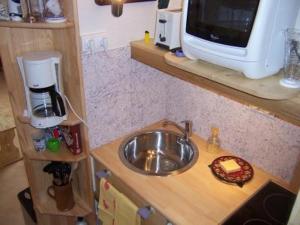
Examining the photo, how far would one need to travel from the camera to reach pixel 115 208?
1519 mm

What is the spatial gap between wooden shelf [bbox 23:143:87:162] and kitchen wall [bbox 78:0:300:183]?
123 mm

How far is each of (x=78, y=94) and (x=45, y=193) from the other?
0.79 m

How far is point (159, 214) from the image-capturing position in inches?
51.2

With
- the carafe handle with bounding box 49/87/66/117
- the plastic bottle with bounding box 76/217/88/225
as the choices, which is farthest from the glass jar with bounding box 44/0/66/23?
the plastic bottle with bounding box 76/217/88/225

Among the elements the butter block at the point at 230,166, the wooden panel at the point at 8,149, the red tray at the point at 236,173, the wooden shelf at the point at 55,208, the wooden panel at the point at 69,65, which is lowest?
the wooden panel at the point at 8,149

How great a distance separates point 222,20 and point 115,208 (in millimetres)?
1080

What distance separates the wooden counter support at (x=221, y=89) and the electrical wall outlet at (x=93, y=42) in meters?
0.19

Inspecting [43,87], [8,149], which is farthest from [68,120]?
[8,149]

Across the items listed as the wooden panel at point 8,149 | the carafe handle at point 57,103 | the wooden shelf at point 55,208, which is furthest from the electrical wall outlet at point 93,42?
the wooden panel at point 8,149

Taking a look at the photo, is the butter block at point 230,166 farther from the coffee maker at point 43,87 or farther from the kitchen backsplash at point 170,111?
the coffee maker at point 43,87

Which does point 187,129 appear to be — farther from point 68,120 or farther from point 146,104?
point 68,120

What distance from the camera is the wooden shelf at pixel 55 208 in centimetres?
175

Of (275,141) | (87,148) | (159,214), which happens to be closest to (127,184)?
(159,214)

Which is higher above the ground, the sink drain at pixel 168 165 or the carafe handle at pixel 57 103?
the carafe handle at pixel 57 103
